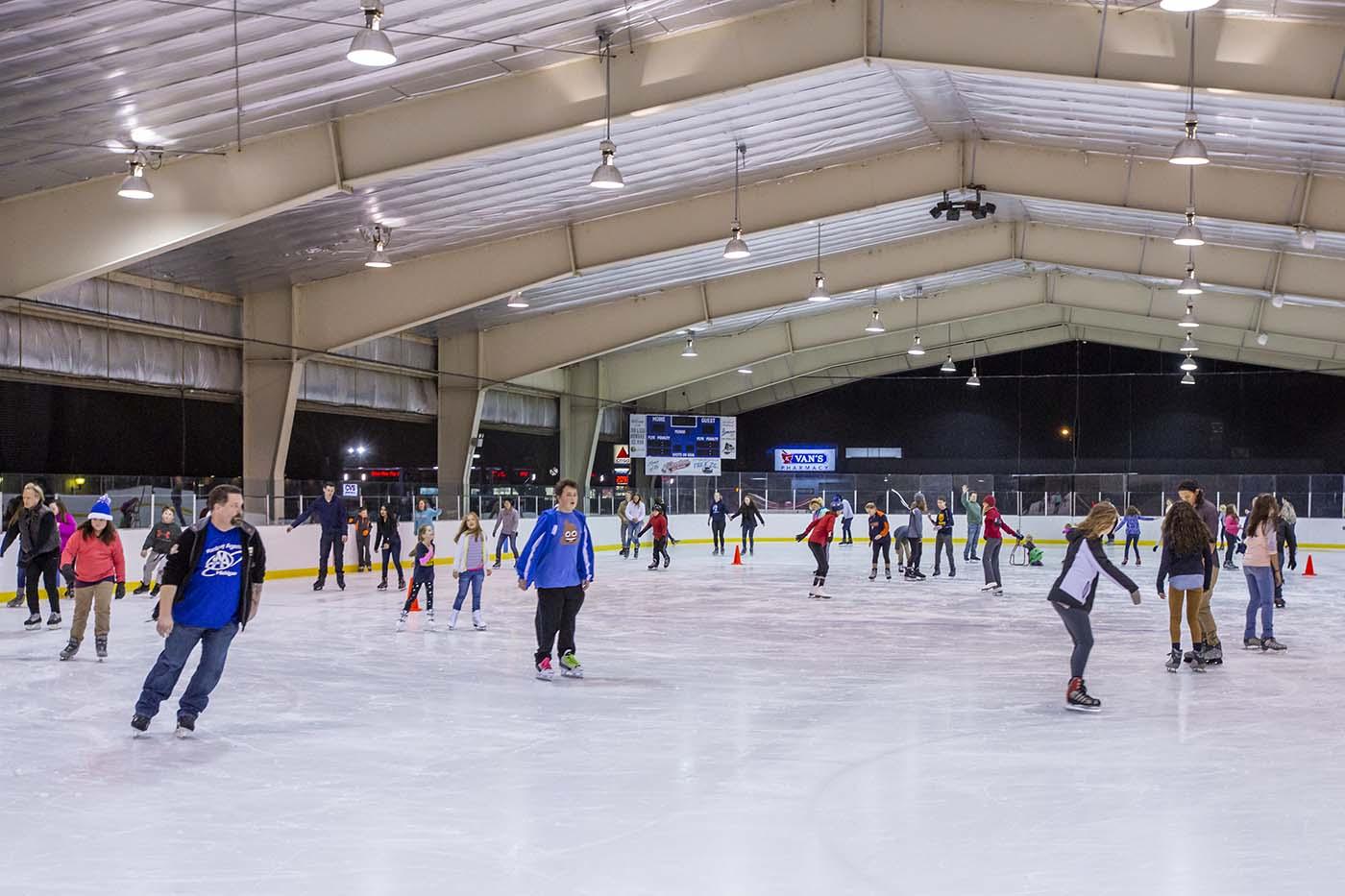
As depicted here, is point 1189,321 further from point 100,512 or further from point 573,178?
point 100,512

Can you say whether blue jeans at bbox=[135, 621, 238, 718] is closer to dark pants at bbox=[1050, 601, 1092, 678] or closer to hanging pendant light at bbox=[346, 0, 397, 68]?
hanging pendant light at bbox=[346, 0, 397, 68]

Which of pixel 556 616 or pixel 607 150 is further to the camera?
pixel 607 150

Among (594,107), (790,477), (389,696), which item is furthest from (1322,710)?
(790,477)

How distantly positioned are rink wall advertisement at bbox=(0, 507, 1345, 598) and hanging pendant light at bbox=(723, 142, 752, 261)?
284 inches

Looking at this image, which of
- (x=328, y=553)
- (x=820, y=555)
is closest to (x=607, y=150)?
(x=820, y=555)

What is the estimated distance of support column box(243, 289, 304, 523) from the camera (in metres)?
21.7

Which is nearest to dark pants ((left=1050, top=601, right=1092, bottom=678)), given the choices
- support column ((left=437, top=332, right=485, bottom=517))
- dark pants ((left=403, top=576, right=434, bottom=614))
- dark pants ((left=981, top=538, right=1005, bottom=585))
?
dark pants ((left=403, top=576, right=434, bottom=614))

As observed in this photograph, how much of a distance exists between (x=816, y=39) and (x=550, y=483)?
22471mm

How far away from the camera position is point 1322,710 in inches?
324

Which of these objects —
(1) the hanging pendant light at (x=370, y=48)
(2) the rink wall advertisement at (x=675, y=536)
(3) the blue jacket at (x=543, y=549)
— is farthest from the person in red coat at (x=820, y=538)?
(1) the hanging pendant light at (x=370, y=48)

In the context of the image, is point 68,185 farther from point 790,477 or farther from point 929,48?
point 790,477

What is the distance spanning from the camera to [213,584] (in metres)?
6.83

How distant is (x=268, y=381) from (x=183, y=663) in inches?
624

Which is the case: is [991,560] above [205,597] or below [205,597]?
below
